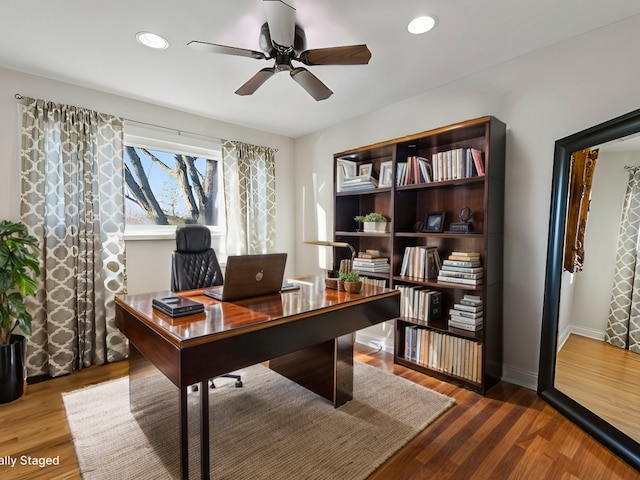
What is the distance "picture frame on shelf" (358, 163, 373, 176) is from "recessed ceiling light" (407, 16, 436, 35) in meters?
1.31

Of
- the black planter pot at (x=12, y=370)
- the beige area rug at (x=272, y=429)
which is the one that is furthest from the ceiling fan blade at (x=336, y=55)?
the black planter pot at (x=12, y=370)

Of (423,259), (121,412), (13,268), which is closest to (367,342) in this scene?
(423,259)

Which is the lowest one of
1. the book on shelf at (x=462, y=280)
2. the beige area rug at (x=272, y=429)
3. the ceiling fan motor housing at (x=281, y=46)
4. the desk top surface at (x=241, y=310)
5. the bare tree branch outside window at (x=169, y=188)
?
the beige area rug at (x=272, y=429)

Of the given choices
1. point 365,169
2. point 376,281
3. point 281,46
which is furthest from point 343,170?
point 281,46

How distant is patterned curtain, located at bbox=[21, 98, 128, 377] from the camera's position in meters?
2.59

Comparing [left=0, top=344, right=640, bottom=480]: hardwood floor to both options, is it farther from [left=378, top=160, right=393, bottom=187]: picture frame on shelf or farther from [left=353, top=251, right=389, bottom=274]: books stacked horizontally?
[left=378, top=160, right=393, bottom=187]: picture frame on shelf

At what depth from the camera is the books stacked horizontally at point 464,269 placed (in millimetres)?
2373

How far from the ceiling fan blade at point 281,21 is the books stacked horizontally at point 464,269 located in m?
1.85

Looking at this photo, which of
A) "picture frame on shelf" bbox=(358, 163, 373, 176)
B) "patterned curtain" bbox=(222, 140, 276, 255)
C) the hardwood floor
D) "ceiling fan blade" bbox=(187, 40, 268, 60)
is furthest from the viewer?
"patterned curtain" bbox=(222, 140, 276, 255)

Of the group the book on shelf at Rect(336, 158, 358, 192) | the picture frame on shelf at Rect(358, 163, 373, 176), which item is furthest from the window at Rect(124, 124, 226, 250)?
the picture frame on shelf at Rect(358, 163, 373, 176)

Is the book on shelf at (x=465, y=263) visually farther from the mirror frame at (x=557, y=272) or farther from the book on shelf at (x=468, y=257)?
the mirror frame at (x=557, y=272)

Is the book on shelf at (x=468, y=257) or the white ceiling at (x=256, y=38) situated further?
the book on shelf at (x=468, y=257)

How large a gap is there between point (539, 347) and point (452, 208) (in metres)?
1.22

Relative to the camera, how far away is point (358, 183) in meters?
3.17
